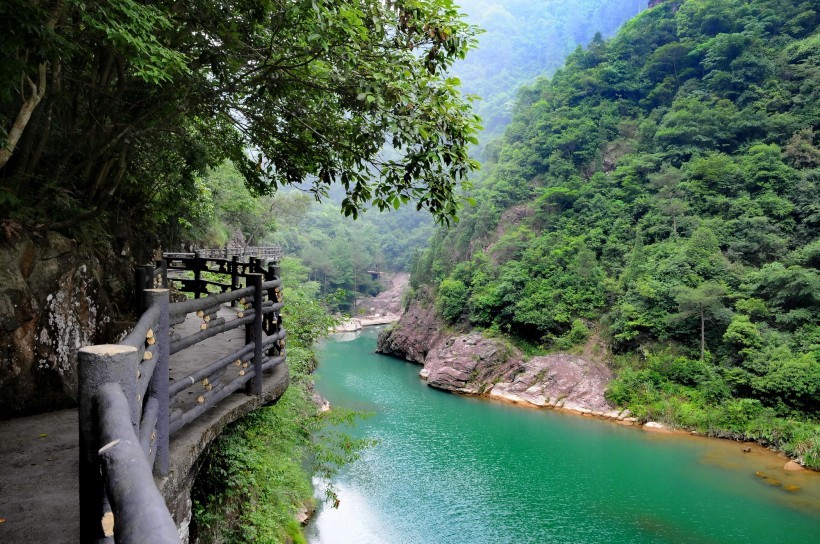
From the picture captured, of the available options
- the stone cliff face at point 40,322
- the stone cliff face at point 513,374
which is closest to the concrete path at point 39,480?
the stone cliff face at point 40,322

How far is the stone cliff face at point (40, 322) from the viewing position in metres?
3.56

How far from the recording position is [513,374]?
23047 mm

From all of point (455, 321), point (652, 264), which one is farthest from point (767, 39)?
point (455, 321)

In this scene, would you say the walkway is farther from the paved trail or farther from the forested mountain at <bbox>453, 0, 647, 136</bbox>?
the forested mountain at <bbox>453, 0, 647, 136</bbox>

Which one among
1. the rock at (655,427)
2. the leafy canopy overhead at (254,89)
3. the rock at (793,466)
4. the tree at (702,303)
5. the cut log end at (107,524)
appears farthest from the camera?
the tree at (702,303)

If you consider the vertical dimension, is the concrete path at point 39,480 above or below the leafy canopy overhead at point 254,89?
below

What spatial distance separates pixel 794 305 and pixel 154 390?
2209 cm

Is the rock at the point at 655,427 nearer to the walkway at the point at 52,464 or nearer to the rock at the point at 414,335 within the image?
the rock at the point at 414,335

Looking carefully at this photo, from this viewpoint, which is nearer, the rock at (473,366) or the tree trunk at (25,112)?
the tree trunk at (25,112)

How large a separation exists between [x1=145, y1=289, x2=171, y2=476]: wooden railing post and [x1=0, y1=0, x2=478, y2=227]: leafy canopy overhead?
159 cm

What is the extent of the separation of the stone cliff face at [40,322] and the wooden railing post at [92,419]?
307cm

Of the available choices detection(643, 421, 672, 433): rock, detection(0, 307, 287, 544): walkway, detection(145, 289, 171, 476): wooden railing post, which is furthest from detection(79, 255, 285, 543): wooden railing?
detection(643, 421, 672, 433): rock

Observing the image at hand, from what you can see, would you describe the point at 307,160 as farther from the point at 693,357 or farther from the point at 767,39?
the point at 767,39

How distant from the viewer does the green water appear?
11.3 m
